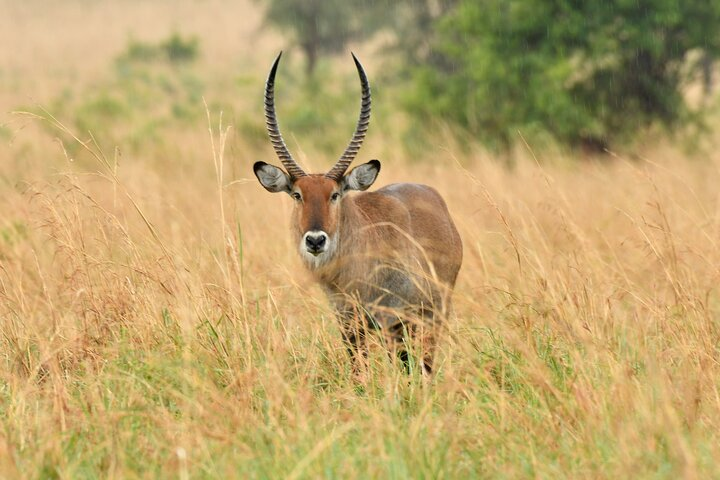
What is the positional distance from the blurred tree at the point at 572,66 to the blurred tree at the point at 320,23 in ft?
57.1

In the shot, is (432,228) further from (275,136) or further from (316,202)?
(275,136)

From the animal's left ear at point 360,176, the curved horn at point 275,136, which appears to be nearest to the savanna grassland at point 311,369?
the curved horn at point 275,136

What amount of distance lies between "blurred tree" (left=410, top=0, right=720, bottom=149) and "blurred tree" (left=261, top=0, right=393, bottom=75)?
57.1 feet

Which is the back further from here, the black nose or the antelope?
the black nose

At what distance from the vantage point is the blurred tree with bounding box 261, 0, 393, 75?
3234 cm

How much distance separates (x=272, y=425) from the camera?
12.1 ft

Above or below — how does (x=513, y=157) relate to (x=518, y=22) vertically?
below

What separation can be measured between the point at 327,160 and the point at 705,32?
5.30 metres

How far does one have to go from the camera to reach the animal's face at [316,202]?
4.87 m

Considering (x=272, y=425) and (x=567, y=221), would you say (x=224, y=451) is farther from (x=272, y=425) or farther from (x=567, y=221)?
Result: (x=567, y=221)

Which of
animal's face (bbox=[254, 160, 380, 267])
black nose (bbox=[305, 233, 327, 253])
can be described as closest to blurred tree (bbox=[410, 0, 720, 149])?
animal's face (bbox=[254, 160, 380, 267])

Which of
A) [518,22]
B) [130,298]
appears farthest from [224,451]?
[518,22]

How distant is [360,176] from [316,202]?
41 centimetres

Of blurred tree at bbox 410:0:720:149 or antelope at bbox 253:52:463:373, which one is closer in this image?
antelope at bbox 253:52:463:373
